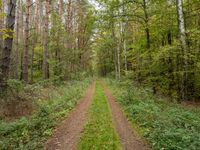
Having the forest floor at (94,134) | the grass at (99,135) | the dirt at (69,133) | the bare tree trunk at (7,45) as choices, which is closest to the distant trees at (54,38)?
the bare tree trunk at (7,45)

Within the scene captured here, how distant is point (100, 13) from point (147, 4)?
134 inches

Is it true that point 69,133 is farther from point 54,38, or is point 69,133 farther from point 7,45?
point 54,38

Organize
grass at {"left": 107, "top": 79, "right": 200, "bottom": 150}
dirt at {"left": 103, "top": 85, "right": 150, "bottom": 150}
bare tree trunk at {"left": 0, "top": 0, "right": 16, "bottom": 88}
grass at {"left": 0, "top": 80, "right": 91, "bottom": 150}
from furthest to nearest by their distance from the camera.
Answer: bare tree trunk at {"left": 0, "top": 0, "right": 16, "bottom": 88} < dirt at {"left": 103, "top": 85, "right": 150, "bottom": 150} < grass at {"left": 0, "top": 80, "right": 91, "bottom": 150} < grass at {"left": 107, "top": 79, "right": 200, "bottom": 150}

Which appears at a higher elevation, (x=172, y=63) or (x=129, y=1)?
(x=129, y=1)

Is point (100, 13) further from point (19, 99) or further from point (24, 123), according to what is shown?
point (24, 123)

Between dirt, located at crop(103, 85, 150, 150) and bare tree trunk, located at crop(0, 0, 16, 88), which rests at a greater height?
bare tree trunk, located at crop(0, 0, 16, 88)

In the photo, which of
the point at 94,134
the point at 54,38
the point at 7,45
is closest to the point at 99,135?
the point at 94,134

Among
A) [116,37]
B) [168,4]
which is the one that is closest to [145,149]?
[168,4]

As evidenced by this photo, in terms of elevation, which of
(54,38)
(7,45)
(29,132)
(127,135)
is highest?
(54,38)

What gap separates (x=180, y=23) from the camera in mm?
11164

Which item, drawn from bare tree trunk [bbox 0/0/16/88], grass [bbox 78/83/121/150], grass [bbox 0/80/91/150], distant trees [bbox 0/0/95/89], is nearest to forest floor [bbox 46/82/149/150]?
grass [bbox 78/83/121/150]

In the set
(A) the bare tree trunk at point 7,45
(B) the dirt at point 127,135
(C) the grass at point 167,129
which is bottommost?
(B) the dirt at point 127,135

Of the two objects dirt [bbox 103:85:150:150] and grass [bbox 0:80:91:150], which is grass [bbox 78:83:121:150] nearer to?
dirt [bbox 103:85:150:150]

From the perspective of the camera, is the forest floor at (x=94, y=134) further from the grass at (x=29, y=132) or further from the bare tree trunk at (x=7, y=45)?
the bare tree trunk at (x=7, y=45)
